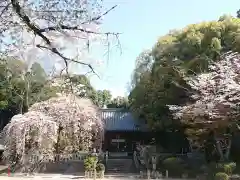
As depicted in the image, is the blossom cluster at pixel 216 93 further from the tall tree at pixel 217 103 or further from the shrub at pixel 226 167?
the shrub at pixel 226 167

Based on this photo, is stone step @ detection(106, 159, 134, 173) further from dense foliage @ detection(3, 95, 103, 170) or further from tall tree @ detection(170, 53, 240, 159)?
tall tree @ detection(170, 53, 240, 159)

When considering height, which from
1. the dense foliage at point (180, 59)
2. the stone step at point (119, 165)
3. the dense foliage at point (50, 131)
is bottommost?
the stone step at point (119, 165)

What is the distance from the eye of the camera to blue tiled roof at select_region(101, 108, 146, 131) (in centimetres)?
3013

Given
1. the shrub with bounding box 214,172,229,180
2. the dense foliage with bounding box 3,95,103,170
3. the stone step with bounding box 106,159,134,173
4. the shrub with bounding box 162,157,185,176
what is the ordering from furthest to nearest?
the stone step with bounding box 106,159,134,173
the dense foliage with bounding box 3,95,103,170
the shrub with bounding box 162,157,185,176
the shrub with bounding box 214,172,229,180

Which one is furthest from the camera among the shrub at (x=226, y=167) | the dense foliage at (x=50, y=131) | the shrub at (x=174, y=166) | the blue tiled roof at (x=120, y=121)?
the blue tiled roof at (x=120, y=121)

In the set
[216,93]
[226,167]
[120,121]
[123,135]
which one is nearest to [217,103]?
[216,93]

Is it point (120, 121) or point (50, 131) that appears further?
point (120, 121)

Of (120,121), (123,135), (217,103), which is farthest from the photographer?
(120,121)

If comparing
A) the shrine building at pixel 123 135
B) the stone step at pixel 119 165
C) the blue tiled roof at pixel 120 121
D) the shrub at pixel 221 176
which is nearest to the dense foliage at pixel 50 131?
the stone step at pixel 119 165

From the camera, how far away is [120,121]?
32.0 meters

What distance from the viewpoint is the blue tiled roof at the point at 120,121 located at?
3013 cm

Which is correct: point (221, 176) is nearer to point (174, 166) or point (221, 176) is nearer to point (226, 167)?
point (226, 167)

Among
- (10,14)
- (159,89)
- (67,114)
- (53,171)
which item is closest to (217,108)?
(159,89)

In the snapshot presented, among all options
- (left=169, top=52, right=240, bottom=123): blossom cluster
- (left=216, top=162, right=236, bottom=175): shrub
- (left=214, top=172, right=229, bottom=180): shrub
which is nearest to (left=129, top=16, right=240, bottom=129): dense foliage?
(left=169, top=52, right=240, bottom=123): blossom cluster
